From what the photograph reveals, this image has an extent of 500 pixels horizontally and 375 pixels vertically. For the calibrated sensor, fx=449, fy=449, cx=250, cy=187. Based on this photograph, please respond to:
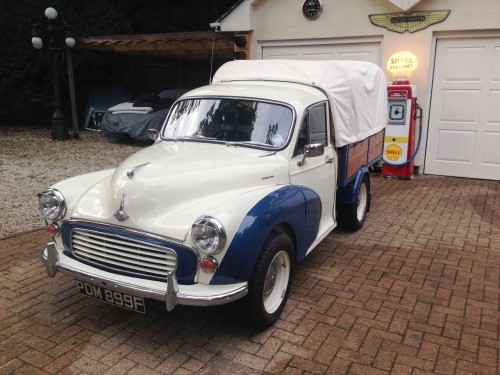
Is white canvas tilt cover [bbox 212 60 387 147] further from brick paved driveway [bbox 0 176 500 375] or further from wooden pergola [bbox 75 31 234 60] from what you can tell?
wooden pergola [bbox 75 31 234 60]

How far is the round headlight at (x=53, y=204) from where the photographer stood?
3441mm

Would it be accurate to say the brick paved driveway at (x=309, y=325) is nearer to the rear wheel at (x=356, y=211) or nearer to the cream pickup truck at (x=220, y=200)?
the cream pickup truck at (x=220, y=200)

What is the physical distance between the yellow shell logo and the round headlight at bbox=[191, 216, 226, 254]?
6.50m

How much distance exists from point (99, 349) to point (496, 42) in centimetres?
827

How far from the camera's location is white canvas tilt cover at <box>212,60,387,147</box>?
4.67 meters

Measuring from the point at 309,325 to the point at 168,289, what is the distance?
1252mm

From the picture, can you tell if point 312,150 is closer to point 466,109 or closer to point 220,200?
point 220,200

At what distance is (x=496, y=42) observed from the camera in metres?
8.08

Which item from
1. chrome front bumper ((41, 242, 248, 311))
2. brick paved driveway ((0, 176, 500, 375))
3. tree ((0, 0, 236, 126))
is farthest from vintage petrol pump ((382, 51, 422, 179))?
tree ((0, 0, 236, 126))

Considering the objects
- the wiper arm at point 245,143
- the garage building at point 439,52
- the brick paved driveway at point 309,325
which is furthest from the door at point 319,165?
the garage building at point 439,52

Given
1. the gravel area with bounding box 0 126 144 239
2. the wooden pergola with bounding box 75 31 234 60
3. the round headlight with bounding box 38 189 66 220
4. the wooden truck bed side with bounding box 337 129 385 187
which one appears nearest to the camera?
the round headlight with bounding box 38 189 66 220

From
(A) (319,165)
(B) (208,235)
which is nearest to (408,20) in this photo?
(A) (319,165)

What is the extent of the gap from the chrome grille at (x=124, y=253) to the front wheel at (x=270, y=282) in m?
0.61

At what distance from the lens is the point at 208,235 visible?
2.87 metres
